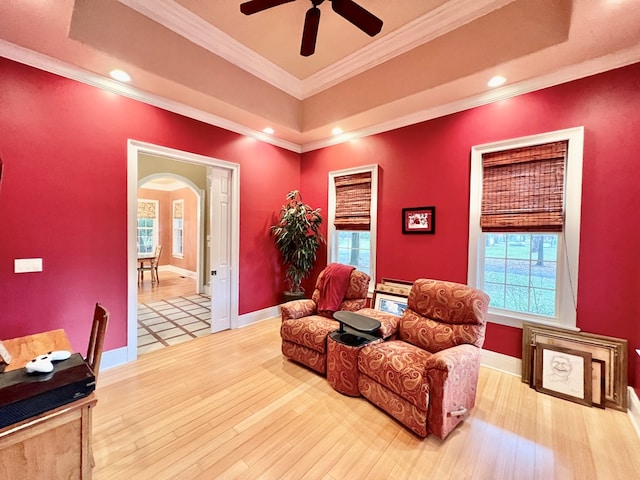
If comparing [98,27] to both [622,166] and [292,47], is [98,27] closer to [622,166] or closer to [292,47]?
[292,47]

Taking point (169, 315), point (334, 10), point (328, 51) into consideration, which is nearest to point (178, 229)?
point (169, 315)

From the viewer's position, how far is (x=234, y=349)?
10.9 ft

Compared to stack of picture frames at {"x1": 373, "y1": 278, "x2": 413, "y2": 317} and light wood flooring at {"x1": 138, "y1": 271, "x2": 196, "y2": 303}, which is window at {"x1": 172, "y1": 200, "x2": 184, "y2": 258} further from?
stack of picture frames at {"x1": 373, "y1": 278, "x2": 413, "y2": 317}

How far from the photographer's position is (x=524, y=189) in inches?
107

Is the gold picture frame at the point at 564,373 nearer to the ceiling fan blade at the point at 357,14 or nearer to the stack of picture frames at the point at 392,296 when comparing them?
the stack of picture frames at the point at 392,296

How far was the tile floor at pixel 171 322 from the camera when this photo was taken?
3543 millimetres

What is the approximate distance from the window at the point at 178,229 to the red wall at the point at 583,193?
6756 mm

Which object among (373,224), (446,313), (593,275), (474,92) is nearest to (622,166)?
(593,275)

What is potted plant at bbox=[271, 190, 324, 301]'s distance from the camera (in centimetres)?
422

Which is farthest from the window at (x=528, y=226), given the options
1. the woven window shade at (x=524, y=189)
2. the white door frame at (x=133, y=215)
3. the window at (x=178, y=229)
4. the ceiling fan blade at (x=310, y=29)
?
the window at (x=178, y=229)

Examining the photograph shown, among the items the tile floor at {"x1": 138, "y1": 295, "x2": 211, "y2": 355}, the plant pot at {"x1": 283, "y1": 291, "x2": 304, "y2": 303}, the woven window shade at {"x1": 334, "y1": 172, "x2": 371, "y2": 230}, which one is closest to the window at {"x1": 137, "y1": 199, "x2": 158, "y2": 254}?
the tile floor at {"x1": 138, "y1": 295, "x2": 211, "y2": 355}

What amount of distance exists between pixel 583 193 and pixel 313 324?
287cm

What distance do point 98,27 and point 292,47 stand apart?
1.87m

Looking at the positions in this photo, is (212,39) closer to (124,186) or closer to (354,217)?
(124,186)
